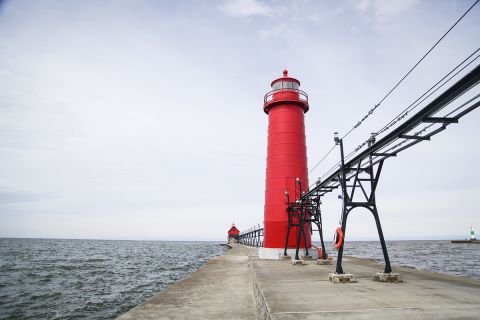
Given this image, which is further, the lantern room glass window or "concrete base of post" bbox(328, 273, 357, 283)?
the lantern room glass window

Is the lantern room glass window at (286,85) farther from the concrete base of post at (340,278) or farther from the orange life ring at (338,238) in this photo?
the concrete base of post at (340,278)

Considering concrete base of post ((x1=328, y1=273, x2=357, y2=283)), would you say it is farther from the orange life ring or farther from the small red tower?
the small red tower

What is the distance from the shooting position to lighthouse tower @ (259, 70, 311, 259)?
21.5 meters

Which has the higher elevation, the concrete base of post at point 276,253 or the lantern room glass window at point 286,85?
the lantern room glass window at point 286,85

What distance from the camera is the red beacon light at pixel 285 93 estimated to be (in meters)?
22.1

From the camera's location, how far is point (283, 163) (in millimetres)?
21469

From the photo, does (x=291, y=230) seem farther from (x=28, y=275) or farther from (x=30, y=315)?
(x=28, y=275)

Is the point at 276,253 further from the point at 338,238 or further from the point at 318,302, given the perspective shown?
the point at 318,302

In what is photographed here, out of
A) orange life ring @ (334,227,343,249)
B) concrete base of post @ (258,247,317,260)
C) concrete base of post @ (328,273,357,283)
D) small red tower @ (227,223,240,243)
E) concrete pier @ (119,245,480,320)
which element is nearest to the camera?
concrete pier @ (119,245,480,320)

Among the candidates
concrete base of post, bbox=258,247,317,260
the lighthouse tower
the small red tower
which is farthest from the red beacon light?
the small red tower

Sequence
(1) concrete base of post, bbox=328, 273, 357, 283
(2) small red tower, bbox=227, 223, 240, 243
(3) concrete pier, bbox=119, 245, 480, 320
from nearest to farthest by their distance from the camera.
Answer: (3) concrete pier, bbox=119, 245, 480, 320 < (1) concrete base of post, bbox=328, 273, 357, 283 < (2) small red tower, bbox=227, 223, 240, 243

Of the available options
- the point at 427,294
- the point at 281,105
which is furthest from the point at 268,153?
the point at 427,294

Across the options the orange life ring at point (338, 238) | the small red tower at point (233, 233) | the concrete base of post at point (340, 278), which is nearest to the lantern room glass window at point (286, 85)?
the orange life ring at point (338, 238)

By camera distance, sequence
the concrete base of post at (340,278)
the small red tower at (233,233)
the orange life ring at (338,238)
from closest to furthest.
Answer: the concrete base of post at (340,278) → the orange life ring at (338,238) → the small red tower at (233,233)
